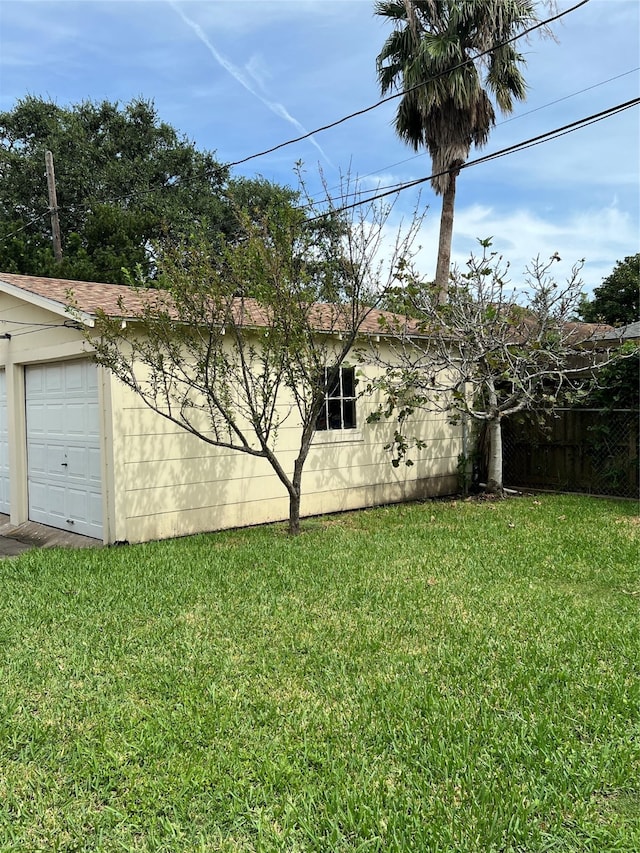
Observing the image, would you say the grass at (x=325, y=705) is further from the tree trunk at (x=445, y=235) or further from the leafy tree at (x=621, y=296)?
the leafy tree at (x=621, y=296)

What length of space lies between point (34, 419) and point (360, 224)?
5.38m

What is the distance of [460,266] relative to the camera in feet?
33.0

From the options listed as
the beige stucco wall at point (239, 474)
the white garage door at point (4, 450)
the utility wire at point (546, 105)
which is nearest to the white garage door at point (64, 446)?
the beige stucco wall at point (239, 474)

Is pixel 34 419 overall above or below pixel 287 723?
above

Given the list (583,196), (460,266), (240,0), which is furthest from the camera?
(583,196)

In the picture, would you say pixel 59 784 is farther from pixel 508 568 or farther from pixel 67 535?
pixel 67 535

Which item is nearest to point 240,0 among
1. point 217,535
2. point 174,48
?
point 174,48

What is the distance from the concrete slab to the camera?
7.95 metres

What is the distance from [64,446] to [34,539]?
50.2 inches

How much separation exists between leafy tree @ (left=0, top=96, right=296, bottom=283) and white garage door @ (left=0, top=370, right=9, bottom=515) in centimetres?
1117

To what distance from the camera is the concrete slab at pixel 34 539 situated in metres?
7.95

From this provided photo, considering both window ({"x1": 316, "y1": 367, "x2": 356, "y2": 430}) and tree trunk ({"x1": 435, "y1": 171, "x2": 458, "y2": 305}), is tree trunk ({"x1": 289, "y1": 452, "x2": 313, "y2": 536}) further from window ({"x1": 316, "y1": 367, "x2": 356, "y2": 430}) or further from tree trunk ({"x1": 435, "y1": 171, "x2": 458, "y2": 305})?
tree trunk ({"x1": 435, "y1": 171, "x2": 458, "y2": 305})

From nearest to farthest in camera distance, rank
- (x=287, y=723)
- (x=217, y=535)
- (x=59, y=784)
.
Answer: (x=59, y=784) → (x=287, y=723) → (x=217, y=535)

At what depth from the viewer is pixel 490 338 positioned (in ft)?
31.3
